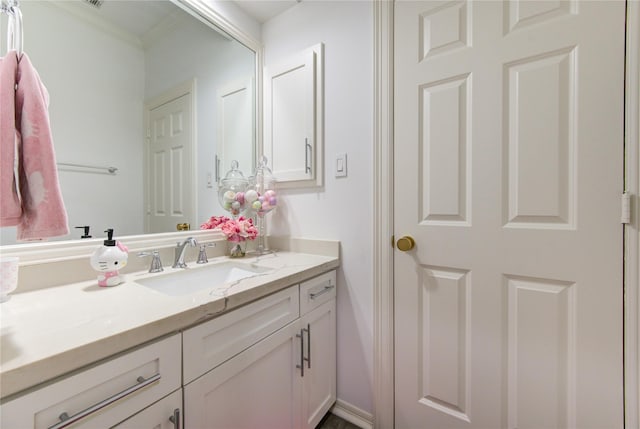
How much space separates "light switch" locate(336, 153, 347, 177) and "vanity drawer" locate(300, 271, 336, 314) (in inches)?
19.9

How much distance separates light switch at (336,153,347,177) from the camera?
1.34m

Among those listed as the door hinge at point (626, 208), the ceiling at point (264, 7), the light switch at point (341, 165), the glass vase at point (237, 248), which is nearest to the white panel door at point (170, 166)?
the glass vase at point (237, 248)

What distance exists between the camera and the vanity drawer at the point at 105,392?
0.45 meters

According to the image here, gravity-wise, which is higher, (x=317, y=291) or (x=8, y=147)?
(x=8, y=147)

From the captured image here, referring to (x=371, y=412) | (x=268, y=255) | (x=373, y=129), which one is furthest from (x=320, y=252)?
(x=371, y=412)

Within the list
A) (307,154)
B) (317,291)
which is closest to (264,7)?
(307,154)

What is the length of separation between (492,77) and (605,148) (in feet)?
1.41

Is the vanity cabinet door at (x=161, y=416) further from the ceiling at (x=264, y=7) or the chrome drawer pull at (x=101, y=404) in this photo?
the ceiling at (x=264, y=7)

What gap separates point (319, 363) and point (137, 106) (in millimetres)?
1436

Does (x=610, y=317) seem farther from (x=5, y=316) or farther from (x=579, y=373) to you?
(x=5, y=316)

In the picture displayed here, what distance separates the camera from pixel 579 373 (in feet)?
2.90

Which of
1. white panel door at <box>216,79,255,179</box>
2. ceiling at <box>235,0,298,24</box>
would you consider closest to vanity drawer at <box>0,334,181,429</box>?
white panel door at <box>216,79,255,179</box>

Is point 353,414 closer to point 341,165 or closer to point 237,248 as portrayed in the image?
point 237,248

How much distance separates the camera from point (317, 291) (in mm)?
1218
